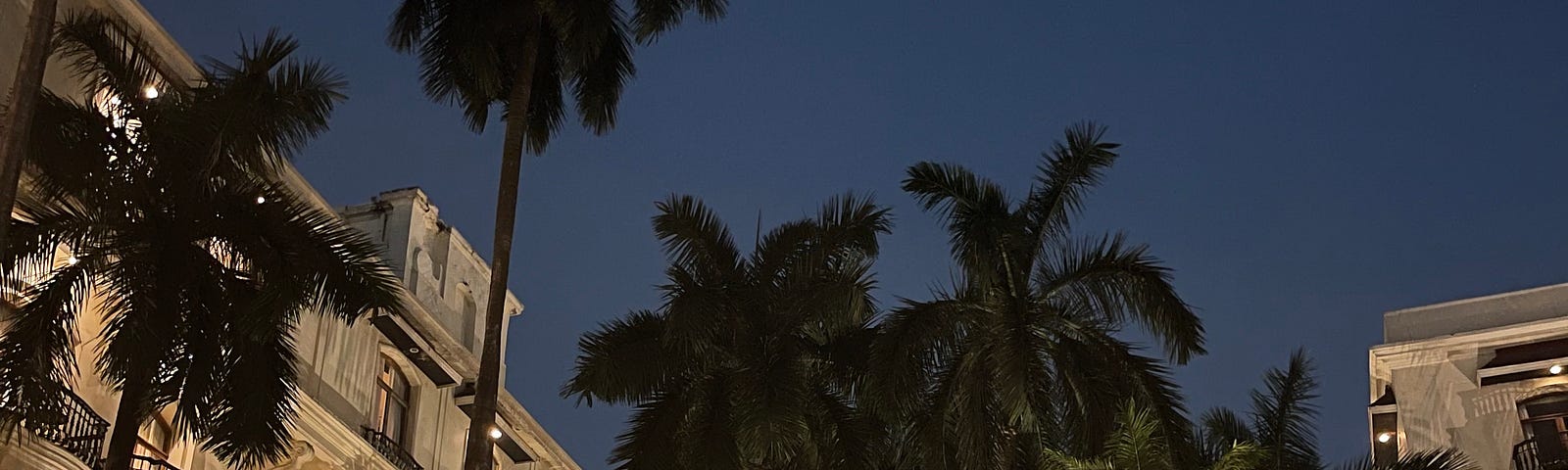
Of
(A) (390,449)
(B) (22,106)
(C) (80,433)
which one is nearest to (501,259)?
(C) (80,433)

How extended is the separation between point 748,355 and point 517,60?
550 cm

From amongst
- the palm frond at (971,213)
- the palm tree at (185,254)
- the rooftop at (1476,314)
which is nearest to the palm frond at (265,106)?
the palm tree at (185,254)

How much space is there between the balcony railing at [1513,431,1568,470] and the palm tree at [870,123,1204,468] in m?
12.9

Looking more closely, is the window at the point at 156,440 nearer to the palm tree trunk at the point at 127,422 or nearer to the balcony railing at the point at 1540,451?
the palm tree trunk at the point at 127,422

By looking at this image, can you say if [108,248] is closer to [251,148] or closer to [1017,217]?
[251,148]

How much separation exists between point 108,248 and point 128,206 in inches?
20.0

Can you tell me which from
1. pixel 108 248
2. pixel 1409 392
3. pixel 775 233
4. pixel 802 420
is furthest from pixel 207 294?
pixel 1409 392

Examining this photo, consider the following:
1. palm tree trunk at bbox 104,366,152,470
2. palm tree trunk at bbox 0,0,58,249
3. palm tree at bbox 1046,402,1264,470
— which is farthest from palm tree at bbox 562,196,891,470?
palm tree trunk at bbox 0,0,58,249

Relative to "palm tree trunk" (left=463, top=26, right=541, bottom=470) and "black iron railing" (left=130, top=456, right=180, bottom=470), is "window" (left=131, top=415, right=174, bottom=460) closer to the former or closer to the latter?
"black iron railing" (left=130, top=456, right=180, bottom=470)

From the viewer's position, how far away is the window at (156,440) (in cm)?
2912

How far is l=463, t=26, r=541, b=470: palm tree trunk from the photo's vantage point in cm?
Answer: 2222

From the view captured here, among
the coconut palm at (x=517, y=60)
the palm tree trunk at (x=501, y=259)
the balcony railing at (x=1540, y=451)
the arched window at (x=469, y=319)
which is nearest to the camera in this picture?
the palm tree trunk at (x=501, y=259)

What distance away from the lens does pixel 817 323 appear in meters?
27.1

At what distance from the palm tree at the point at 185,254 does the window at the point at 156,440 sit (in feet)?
30.8
